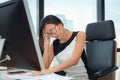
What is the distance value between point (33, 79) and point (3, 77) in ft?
0.65

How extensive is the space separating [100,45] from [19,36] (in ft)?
4.43

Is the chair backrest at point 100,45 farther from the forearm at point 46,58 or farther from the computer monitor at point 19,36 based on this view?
the computer monitor at point 19,36

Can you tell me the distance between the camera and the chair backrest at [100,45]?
2146 millimetres

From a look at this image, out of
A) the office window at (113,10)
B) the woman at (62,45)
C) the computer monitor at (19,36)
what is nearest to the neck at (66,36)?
the woman at (62,45)

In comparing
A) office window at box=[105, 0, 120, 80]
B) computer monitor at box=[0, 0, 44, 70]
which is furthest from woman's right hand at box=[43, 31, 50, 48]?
office window at box=[105, 0, 120, 80]

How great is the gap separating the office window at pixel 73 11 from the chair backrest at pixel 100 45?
1.01m

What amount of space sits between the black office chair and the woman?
0.18m

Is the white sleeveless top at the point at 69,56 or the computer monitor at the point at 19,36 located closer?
the computer monitor at the point at 19,36

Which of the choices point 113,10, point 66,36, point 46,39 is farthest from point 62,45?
point 113,10

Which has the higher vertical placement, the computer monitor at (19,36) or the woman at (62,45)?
the computer monitor at (19,36)

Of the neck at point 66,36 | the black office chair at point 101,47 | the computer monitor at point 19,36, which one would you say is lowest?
the black office chair at point 101,47

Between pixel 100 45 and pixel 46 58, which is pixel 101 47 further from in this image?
pixel 46 58

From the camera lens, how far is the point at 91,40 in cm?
234

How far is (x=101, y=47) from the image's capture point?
7.45 ft
